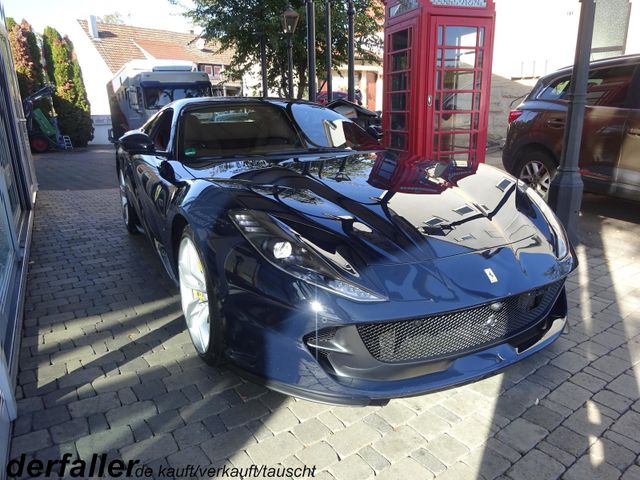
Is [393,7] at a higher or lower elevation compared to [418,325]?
higher

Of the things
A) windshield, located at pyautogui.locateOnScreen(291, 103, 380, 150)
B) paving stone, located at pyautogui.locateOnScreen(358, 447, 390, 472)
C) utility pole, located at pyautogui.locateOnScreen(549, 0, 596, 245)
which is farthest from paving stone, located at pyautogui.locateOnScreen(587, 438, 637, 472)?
utility pole, located at pyautogui.locateOnScreen(549, 0, 596, 245)

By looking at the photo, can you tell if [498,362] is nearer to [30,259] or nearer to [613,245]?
[613,245]

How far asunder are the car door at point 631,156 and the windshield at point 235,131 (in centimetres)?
352

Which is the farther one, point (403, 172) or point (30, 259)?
point (30, 259)

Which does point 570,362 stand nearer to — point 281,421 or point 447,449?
point 447,449

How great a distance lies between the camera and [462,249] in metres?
2.17

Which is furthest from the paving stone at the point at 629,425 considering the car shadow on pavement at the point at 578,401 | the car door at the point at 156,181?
the car door at the point at 156,181

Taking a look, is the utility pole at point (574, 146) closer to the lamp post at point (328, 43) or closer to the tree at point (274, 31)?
the lamp post at point (328, 43)

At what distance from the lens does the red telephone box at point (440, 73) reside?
630cm

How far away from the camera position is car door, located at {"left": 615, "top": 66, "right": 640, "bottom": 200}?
479 centimetres

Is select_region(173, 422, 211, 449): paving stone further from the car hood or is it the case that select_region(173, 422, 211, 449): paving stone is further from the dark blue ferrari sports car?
the car hood

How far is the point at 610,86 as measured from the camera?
5188 millimetres

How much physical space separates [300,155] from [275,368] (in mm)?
1757

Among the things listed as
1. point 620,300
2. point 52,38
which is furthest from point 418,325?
point 52,38
